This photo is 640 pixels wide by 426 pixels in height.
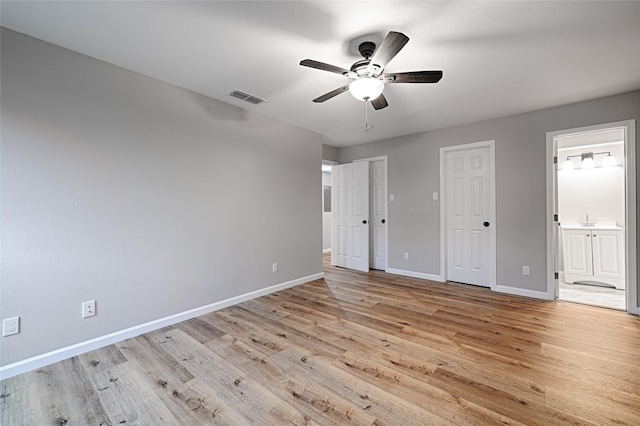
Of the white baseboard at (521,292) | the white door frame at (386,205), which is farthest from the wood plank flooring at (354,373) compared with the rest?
the white door frame at (386,205)

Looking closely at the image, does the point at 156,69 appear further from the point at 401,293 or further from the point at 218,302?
the point at 401,293

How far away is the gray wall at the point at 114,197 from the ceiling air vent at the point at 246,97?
0.92ft

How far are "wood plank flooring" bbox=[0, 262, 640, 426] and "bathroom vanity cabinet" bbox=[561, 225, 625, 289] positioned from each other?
137 cm

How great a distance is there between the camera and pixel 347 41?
6.70 feet

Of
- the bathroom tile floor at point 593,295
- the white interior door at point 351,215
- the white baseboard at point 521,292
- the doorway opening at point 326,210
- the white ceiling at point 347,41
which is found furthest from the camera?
the doorway opening at point 326,210

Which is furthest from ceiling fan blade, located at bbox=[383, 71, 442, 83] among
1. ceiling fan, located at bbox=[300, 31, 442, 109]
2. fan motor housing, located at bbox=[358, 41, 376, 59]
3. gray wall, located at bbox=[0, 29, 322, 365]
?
gray wall, located at bbox=[0, 29, 322, 365]

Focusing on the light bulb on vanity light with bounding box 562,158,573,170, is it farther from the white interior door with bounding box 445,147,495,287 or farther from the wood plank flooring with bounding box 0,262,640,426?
the wood plank flooring with bounding box 0,262,640,426

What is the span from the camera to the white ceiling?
1.72m

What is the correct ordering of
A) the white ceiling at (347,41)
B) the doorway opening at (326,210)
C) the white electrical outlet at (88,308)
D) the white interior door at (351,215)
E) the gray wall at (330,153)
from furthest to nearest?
1. the doorway opening at (326,210)
2. the gray wall at (330,153)
3. the white interior door at (351,215)
4. the white electrical outlet at (88,308)
5. the white ceiling at (347,41)

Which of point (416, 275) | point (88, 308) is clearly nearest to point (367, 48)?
point (88, 308)

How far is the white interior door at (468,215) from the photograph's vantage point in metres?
3.98

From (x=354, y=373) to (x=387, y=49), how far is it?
7.35ft

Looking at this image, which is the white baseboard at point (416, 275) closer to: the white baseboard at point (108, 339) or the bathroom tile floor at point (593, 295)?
the bathroom tile floor at point (593, 295)

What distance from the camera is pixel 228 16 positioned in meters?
1.79
